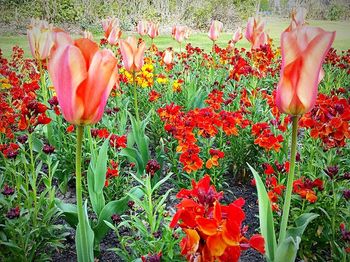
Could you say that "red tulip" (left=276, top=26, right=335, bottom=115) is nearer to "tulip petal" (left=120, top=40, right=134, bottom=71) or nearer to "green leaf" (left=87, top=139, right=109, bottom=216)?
"green leaf" (left=87, top=139, right=109, bottom=216)

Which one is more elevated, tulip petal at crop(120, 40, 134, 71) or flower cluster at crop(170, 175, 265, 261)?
tulip petal at crop(120, 40, 134, 71)

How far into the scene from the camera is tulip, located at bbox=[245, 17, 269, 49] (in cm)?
214

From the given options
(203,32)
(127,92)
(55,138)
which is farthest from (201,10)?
(55,138)

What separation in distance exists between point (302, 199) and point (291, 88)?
1.93 ft

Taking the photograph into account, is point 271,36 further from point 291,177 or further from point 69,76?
point 69,76

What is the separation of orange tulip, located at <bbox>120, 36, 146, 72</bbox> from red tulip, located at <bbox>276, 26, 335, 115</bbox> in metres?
1.00

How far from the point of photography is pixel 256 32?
87.6 inches

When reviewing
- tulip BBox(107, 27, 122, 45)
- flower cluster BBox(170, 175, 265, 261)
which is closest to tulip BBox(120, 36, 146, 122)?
tulip BBox(107, 27, 122, 45)

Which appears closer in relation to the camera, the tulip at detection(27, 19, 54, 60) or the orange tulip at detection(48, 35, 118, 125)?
the orange tulip at detection(48, 35, 118, 125)

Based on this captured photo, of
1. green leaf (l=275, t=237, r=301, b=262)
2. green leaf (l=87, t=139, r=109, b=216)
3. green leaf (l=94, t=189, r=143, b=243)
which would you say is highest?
green leaf (l=275, t=237, r=301, b=262)

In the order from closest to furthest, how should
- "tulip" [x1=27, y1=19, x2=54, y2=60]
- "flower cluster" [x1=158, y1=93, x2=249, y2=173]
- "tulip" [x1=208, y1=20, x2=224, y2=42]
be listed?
1. "flower cluster" [x1=158, y1=93, x2=249, y2=173]
2. "tulip" [x1=27, y1=19, x2=54, y2=60]
3. "tulip" [x1=208, y1=20, x2=224, y2=42]

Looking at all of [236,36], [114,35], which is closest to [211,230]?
[114,35]

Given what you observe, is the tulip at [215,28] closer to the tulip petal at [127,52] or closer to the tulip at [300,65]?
the tulip petal at [127,52]

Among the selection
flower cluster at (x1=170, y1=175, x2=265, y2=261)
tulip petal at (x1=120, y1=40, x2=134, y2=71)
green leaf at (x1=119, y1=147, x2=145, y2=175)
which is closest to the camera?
flower cluster at (x1=170, y1=175, x2=265, y2=261)
